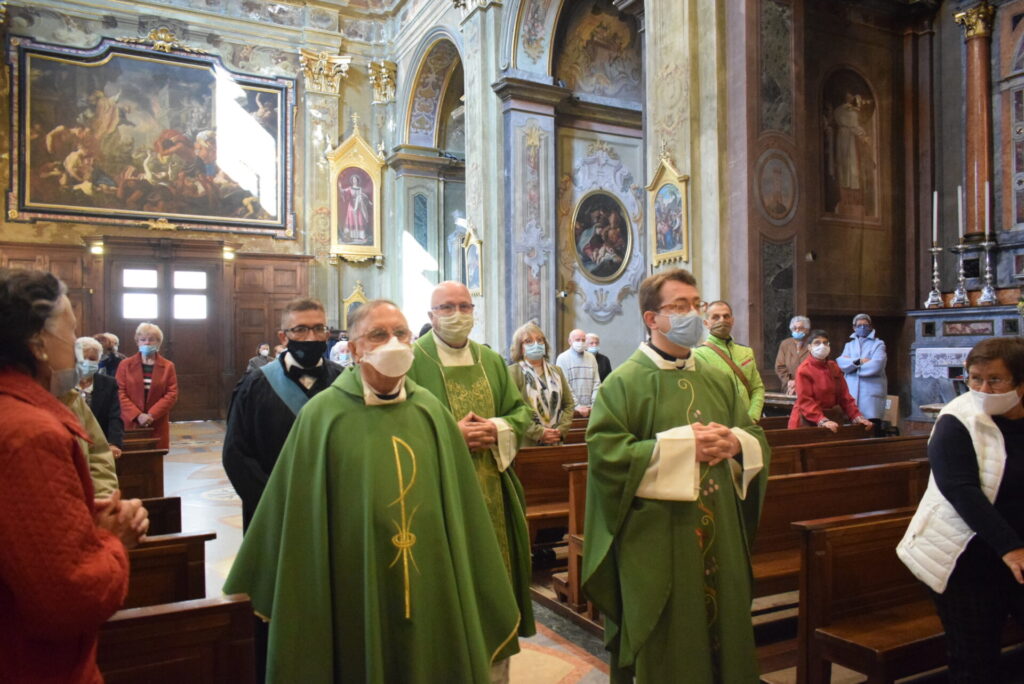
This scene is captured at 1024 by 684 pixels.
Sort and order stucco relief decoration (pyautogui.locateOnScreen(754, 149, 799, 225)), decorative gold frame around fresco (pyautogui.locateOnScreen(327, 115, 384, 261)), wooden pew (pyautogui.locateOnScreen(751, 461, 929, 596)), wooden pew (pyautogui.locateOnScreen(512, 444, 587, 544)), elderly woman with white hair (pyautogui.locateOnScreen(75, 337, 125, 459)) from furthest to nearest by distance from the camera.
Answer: decorative gold frame around fresco (pyautogui.locateOnScreen(327, 115, 384, 261)) → stucco relief decoration (pyautogui.locateOnScreen(754, 149, 799, 225)) → elderly woman with white hair (pyautogui.locateOnScreen(75, 337, 125, 459)) → wooden pew (pyautogui.locateOnScreen(512, 444, 587, 544)) → wooden pew (pyautogui.locateOnScreen(751, 461, 929, 596))

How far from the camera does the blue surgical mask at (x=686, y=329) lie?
274 cm

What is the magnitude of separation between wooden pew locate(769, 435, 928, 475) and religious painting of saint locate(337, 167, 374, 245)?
47.0 feet

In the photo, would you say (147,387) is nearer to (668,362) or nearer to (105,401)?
(105,401)

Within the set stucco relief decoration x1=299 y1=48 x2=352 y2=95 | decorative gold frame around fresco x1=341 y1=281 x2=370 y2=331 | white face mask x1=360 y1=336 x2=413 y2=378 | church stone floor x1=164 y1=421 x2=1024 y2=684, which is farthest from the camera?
decorative gold frame around fresco x1=341 y1=281 x2=370 y2=331

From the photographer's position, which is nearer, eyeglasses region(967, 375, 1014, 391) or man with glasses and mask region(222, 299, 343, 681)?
eyeglasses region(967, 375, 1014, 391)

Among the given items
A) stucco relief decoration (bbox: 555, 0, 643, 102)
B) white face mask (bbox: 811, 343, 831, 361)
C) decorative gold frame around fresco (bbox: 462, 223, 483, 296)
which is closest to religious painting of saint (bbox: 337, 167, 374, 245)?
decorative gold frame around fresco (bbox: 462, 223, 483, 296)

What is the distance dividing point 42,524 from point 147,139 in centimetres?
1664

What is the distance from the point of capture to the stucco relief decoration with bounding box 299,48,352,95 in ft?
56.2

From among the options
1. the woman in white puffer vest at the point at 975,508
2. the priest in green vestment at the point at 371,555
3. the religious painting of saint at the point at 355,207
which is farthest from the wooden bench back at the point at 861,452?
the religious painting of saint at the point at 355,207

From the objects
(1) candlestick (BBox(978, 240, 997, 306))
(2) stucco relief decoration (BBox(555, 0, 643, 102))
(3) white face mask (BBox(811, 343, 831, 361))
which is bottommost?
(3) white face mask (BBox(811, 343, 831, 361))

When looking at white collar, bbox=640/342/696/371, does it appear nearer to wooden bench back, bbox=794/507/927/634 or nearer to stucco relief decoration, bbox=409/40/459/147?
wooden bench back, bbox=794/507/927/634

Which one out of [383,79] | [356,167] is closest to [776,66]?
[356,167]

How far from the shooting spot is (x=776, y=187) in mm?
8047

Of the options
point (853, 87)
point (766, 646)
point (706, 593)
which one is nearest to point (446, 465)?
point (706, 593)
